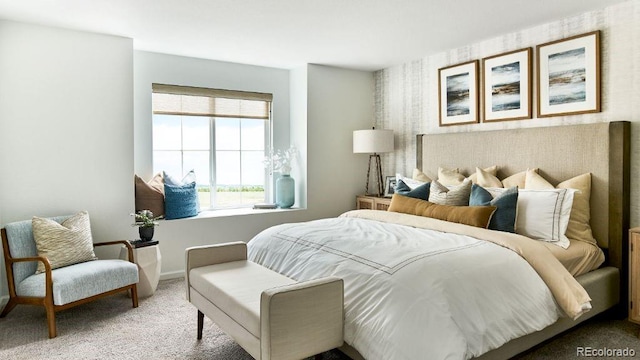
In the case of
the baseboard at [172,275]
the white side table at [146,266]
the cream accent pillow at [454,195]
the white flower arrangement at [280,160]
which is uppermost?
the white flower arrangement at [280,160]

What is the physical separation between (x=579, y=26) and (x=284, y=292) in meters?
3.29

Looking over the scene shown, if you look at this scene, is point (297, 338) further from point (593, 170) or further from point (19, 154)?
point (19, 154)

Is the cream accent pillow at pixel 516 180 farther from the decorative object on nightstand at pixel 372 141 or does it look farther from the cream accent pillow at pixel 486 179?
the decorative object on nightstand at pixel 372 141

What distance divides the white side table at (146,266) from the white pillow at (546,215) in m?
3.15

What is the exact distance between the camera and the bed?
204 centimetres

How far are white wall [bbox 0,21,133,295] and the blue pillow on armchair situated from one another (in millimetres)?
423

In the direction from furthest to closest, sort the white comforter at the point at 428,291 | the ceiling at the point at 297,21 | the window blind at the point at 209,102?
the window blind at the point at 209,102 < the ceiling at the point at 297,21 < the white comforter at the point at 428,291

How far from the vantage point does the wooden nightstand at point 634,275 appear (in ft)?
9.53

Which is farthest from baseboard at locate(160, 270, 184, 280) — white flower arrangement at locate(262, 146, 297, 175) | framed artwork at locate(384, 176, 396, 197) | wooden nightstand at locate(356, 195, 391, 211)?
framed artwork at locate(384, 176, 396, 197)

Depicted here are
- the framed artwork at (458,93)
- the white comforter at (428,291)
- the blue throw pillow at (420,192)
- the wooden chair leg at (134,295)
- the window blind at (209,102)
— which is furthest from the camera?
the window blind at (209,102)

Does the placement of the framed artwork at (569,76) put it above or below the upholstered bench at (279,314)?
above

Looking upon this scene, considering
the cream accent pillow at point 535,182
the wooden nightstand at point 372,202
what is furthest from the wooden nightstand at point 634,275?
the wooden nightstand at point 372,202
